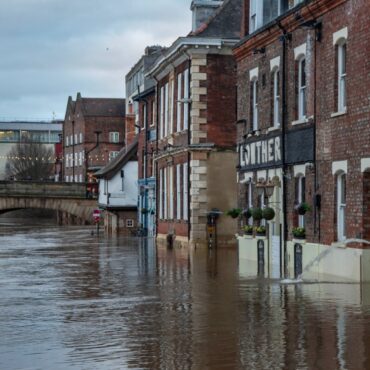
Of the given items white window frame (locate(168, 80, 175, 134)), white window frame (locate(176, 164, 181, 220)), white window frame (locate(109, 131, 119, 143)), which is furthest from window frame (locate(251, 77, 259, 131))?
white window frame (locate(109, 131, 119, 143))

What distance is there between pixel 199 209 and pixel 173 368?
29978 millimetres

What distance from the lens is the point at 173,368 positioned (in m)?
12.0

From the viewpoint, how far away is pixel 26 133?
527ft

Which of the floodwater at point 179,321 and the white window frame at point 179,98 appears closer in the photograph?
the floodwater at point 179,321

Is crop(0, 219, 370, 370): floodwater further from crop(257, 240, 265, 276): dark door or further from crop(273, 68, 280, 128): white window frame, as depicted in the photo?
crop(273, 68, 280, 128): white window frame

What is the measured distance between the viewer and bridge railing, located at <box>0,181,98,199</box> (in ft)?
262

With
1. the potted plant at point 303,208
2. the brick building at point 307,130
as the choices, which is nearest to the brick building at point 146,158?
the brick building at point 307,130

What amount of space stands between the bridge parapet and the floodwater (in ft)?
174

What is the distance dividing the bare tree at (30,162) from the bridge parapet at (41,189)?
5337 cm

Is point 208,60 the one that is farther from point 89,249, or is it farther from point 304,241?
point 304,241

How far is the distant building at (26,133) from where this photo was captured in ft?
521

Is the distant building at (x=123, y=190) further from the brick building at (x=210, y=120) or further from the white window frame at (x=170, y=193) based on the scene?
the brick building at (x=210, y=120)

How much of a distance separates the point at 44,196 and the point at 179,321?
65.4 metres

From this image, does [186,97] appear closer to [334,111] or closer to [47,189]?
[334,111]
